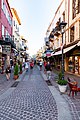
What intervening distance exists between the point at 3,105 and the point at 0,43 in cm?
1829

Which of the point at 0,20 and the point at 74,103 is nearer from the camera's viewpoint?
the point at 74,103

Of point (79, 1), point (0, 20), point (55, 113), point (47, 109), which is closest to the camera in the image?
point (55, 113)

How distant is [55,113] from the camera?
275 inches

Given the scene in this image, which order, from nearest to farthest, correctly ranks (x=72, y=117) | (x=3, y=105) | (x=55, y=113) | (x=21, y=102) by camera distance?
(x=72, y=117)
(x=55, y=113)
(x=3, y=105)
(x=21, y=102)

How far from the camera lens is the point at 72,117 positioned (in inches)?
258

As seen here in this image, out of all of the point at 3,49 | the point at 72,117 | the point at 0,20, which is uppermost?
the point at 0,20

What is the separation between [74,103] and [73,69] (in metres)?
17.4

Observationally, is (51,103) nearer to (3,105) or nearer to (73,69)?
(3,105)

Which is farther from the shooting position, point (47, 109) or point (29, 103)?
point (29, 103)

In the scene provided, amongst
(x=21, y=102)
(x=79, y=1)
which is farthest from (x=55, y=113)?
(x=79, y=1)

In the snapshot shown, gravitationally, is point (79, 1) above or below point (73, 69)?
above

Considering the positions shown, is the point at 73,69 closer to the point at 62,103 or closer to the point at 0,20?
the point at 0,20

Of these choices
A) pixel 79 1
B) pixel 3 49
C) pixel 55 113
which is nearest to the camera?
pixel 55 113

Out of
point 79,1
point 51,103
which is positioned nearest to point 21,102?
point 51,103
